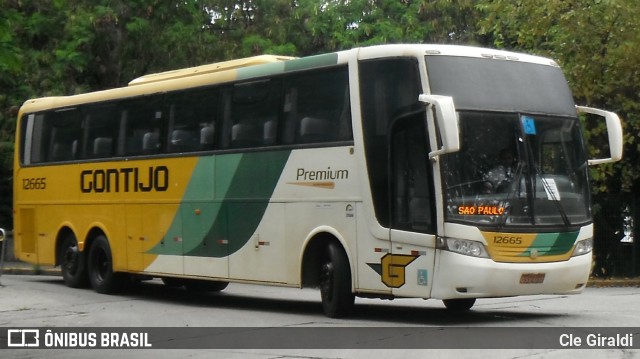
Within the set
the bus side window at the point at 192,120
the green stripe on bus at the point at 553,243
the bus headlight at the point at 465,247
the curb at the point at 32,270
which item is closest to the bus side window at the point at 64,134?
the bus side window at the point at 192,120

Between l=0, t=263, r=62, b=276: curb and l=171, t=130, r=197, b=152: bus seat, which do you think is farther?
l=0, t=263, r=62, b=276: curb

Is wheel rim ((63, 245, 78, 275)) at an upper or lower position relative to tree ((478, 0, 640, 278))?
lower

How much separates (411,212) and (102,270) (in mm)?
8556

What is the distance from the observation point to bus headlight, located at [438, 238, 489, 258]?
14.1 meters

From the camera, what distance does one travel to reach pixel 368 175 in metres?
15.1

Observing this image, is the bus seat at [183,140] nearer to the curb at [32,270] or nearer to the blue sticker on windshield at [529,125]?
the blue sticker on windshield at [529,125]

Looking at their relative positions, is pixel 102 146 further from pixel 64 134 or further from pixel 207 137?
pixel 207 137

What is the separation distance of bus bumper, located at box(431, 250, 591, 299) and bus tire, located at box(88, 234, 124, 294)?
836 centimetres

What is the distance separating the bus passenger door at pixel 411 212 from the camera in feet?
47.1

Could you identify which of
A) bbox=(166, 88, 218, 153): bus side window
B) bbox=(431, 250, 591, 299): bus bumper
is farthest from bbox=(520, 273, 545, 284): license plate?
bbox=(166, 88, 218, 153): bus side window

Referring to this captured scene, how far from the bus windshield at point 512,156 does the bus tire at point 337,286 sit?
6.47 feet

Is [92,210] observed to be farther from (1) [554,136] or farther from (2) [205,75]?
(1) [554,136]

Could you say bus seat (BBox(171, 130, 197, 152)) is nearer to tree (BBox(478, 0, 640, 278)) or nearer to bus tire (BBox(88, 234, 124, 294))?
bus tire (BBox(88, 234, 124, 294))

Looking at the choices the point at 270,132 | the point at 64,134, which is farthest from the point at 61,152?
the point at 270,132
